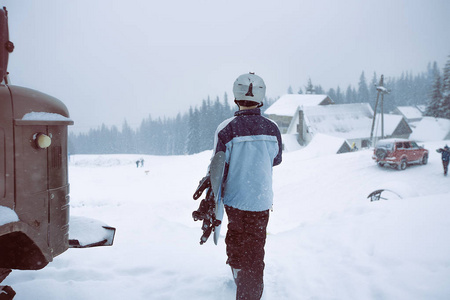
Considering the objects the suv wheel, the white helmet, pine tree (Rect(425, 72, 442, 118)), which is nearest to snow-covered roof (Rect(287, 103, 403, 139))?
pine tree (Rect(425, 72, 442, 118))

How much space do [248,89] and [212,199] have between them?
127 cm

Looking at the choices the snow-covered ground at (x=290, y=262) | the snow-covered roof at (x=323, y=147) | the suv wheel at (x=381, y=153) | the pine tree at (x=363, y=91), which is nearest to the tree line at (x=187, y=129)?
the pine tree at (x=363, y=91)

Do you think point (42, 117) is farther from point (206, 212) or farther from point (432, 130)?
point (432, 130)

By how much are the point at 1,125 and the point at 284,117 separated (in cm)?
5740

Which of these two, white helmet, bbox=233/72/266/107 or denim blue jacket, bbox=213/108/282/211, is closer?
denim blue jacket, bbox=213/108/282/211

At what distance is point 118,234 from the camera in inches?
204

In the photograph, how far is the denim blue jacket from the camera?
3.00 meters

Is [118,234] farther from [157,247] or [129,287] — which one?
[129,287]

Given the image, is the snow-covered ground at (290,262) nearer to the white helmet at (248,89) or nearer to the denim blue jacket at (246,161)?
the denim blue jacket at (246,161)

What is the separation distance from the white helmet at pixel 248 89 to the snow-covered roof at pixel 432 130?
56.9 m

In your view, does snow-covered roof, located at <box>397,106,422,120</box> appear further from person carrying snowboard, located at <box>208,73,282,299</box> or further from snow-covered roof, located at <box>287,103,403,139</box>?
person carrying snowboard, located at <box>208,73,282,299</box>

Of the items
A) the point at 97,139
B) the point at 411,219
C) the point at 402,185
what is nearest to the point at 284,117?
the point at 402,185

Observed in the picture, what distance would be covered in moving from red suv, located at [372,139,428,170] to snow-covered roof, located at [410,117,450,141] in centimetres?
3595

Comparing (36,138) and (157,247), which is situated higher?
(36,138)
